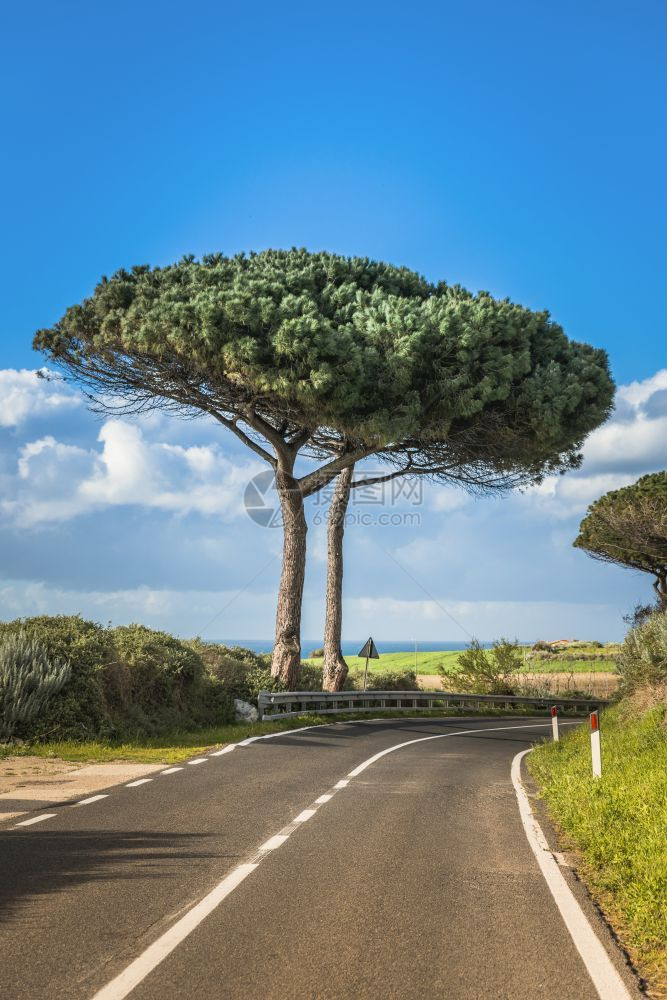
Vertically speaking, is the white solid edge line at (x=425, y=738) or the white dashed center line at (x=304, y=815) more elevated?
the white dashed center line at (x=304, y=815)

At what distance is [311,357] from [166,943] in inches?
754

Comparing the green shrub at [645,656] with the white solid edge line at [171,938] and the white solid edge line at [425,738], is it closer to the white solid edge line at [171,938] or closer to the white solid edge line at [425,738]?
the white solid edge line at [425,738]

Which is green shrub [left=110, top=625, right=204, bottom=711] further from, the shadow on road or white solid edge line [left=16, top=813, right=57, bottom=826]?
the shadow on road

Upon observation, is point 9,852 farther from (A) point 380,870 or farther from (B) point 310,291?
(B) point 310,291

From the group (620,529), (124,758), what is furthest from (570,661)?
(124,758)

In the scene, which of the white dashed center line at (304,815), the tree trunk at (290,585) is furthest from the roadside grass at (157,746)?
the white dashed center line at (304,815)

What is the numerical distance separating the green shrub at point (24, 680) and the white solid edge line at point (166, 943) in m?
11.2

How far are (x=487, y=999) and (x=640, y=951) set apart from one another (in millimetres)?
1439

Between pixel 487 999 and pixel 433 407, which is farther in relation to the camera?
pixel 433 407

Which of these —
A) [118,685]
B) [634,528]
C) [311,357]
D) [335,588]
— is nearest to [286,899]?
[118,685]

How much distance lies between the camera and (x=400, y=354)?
952 inches

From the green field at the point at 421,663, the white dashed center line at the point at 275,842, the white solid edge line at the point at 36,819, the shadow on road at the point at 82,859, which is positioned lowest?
the white dashed center line at the point at 275,842

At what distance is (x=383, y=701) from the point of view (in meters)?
31.9

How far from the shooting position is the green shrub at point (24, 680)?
16.8 m
